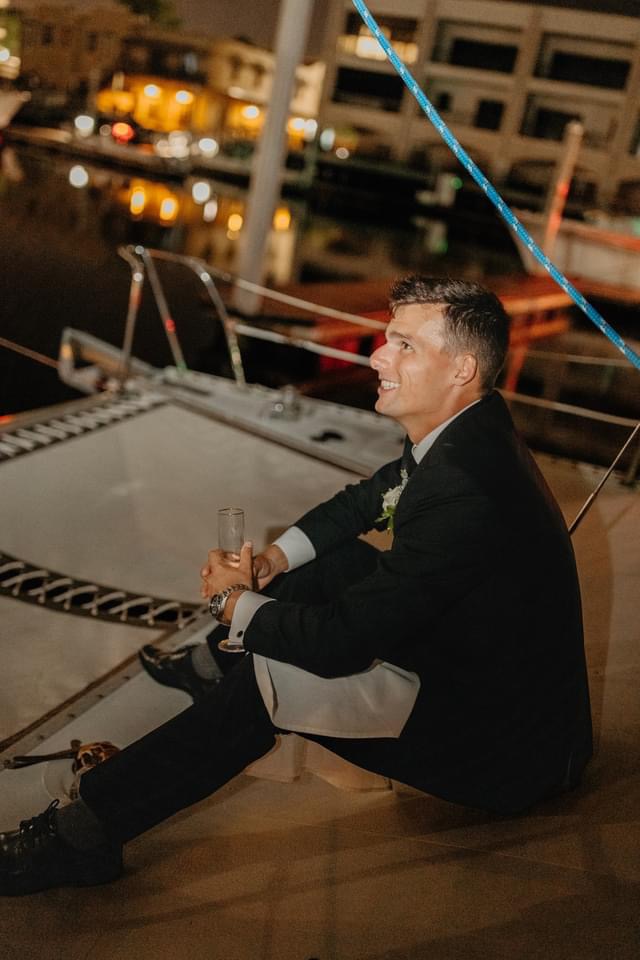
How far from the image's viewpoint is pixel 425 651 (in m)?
1.44

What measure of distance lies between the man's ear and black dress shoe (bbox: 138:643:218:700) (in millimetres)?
953

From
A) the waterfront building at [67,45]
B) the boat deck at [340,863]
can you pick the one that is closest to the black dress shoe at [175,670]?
the boat deck at [340,863]

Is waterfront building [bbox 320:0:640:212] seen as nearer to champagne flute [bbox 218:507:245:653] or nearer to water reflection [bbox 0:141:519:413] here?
water reflection [bbox 0:141:519:413]

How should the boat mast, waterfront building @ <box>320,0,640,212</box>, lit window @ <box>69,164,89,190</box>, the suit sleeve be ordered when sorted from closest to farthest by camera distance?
1. the suit sleeve
2. the boat mast
3. lit window @ <box>69,164,89,190</box>
4. waterfront building @ <box>320,0,640,212</box>

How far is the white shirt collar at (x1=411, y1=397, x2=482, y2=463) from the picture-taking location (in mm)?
1500

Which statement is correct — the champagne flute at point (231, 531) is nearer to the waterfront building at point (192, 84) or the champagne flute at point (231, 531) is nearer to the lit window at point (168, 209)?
the lit window at point (168, 209)

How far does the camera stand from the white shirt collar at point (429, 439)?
150cm

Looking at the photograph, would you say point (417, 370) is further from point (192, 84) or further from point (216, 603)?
point (192, 84)

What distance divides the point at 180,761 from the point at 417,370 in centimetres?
69

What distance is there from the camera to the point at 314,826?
1.67m

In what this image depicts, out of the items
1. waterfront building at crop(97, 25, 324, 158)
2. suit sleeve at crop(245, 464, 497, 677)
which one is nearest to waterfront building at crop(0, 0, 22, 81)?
waterfront building at crop(97, 25, 324, 158)

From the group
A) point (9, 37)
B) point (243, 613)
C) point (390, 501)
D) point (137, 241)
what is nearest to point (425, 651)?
point (243, 613)

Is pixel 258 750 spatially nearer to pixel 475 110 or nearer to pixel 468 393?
pixel 468 393

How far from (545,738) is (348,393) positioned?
645cm
